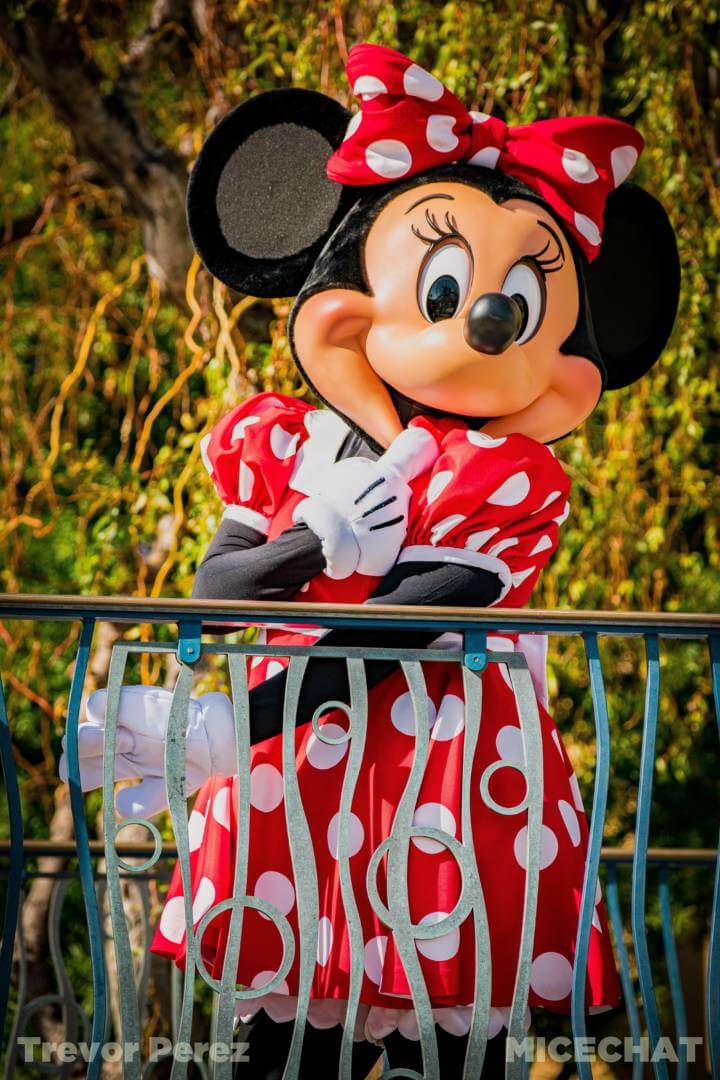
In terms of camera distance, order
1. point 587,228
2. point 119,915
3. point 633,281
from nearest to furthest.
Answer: point 119,915
point 587,228
point 633,281

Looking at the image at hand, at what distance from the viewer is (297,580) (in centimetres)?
211

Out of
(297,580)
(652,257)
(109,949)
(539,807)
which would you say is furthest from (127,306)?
(539,807)

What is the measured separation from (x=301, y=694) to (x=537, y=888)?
47 cm

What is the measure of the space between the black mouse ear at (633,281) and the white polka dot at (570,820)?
0.95 meters

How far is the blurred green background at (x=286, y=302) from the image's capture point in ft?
11.5

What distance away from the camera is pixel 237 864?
1.90 m

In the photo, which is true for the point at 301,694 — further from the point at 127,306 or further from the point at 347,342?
the point at 127,306

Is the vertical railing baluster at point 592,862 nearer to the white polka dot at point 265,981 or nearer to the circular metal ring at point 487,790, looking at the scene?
the circular metal ring at point 487,790

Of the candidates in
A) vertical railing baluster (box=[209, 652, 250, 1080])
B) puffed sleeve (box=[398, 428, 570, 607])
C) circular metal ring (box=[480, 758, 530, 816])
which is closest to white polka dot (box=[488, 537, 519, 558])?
puffed sleeve (box=[398, 428, 570, 607])

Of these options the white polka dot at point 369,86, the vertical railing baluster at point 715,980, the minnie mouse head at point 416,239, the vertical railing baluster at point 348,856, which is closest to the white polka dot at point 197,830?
the vertical railing baluster at point 348,856

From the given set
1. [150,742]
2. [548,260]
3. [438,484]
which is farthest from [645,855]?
[548,260]

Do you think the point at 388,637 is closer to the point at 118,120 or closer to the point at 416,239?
the point at 416,239

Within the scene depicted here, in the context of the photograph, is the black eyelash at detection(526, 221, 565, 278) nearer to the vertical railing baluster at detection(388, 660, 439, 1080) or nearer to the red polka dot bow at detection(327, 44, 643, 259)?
the red polka dot bow at detection(327, 44, 643, 259)

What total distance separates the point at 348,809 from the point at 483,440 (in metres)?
0.66
